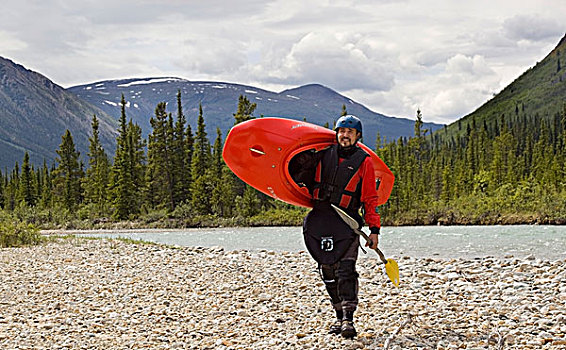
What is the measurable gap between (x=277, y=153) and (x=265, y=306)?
3.26 meters

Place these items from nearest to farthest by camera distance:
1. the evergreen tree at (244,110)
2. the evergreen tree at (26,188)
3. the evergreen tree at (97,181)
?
the evergreen tree at (244,110) < the evergreen tree at (97,181) < the evergreen tree at (26,188)

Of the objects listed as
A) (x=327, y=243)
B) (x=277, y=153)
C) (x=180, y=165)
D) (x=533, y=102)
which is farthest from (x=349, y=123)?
(x=533, y=102)

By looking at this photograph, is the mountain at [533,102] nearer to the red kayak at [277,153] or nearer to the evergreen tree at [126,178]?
the evergreen tree at [126,178]

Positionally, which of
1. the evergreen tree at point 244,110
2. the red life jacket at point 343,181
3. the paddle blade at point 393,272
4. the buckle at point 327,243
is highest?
the evergreen tree at point 244,110

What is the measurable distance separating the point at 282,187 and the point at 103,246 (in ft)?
49.3

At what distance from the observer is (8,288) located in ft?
40.2

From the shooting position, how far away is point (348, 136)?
Answer: 779 cm

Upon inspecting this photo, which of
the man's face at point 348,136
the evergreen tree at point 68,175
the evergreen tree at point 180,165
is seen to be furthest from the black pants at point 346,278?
the evergreen tree at point 68,175

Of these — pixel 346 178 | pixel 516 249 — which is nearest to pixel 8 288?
pixel 346 178

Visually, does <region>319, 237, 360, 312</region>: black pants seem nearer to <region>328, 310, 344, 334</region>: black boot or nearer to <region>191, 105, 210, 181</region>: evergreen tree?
<region>328, 310, 344, 334</region>: black boot

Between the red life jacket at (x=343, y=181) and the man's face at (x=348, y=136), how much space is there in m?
0.13

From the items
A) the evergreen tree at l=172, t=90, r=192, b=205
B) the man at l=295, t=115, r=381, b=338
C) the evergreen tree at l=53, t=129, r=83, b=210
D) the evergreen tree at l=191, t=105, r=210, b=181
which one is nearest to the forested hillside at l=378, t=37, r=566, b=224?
the evergreen tree at l=191, t=105, r=210, b=181

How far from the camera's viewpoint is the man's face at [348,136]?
307 inches

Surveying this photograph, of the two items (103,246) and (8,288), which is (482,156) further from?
(8,288)
